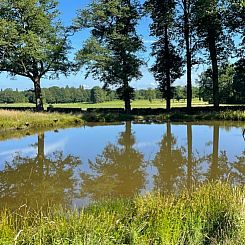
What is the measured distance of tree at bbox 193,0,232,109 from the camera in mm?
23984

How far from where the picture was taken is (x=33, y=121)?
21781mm

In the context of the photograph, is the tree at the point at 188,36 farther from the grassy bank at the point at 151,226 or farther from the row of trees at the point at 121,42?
the grassy bank at the point at 151,226

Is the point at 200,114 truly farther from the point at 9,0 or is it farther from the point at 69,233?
the point at 69,233

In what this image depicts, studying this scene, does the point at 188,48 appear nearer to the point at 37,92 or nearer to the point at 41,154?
the point at 37,92

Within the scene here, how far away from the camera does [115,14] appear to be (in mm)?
28953

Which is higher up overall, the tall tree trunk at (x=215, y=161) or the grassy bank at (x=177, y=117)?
the grassy bank at (x=177, y=117)

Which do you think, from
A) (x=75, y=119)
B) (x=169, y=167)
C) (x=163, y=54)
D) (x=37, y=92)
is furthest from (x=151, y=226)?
(x=37, y=92)

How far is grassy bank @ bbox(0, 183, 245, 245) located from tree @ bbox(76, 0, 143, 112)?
25.0 metres

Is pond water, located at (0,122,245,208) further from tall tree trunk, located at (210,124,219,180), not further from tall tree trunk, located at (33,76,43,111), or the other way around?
tall tree trunk, located at (33,76,43,111)

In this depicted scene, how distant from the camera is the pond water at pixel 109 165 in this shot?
7.08 meters

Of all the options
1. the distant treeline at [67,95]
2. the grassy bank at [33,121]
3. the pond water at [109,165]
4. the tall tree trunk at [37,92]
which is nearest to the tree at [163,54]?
the grassy bank at [33,121]

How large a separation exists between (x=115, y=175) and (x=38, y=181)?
1.80 meters

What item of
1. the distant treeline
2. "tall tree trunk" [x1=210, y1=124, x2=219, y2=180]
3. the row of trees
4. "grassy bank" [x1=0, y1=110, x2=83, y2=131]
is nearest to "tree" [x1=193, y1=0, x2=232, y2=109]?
the row of trees

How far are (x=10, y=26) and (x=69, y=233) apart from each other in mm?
28551
